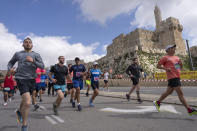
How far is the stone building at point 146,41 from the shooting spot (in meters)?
34.2

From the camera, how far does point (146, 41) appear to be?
61.6 metres

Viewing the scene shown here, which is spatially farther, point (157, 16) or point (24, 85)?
point (157, 16)

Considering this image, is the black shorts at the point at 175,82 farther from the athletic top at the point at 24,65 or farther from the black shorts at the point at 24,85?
the black shorts at the point at 24,85

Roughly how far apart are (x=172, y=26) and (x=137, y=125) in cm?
5588

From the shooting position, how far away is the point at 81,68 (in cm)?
626

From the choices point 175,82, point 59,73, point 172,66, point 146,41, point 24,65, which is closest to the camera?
point 24,65

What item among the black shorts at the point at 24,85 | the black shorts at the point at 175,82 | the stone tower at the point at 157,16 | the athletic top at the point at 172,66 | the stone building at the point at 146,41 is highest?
the stone tower at the point at 157,16

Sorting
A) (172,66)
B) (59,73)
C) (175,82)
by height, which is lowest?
(175,82)

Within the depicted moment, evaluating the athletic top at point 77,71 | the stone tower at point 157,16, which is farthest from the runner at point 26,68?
the stone tower at point 157,16

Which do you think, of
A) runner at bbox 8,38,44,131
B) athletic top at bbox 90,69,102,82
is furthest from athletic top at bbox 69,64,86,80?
runner at bbox 8,38,44,131

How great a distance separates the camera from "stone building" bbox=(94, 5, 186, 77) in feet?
112

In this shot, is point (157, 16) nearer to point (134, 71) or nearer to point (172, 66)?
point (134, 71)

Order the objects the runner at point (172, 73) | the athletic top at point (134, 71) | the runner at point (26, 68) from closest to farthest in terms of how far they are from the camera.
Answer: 1. the runner at point (26, 68)
2. the runner at point (172, 73)
3. the athletic top at point (134, 71)

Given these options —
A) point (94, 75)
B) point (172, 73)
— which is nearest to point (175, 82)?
point (172, 73)
